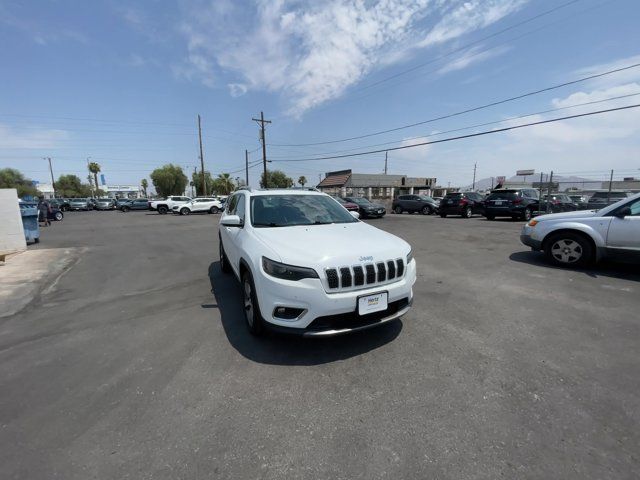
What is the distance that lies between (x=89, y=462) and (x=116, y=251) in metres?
8.85

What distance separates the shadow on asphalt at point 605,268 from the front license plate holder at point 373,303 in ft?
16.7

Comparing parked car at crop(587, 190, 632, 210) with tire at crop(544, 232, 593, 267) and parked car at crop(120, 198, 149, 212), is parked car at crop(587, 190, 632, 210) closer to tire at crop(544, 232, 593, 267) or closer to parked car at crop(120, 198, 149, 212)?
tire at crop(544, 232, 593, 267)

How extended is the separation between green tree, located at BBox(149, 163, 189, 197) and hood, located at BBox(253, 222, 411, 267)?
7976 cm

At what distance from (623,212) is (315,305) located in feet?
20.3

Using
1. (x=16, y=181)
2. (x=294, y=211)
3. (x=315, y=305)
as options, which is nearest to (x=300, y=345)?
(x=315, y=305)


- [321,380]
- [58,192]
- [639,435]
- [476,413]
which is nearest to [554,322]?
[639,435]

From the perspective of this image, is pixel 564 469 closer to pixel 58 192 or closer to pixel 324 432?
pixel 324 432

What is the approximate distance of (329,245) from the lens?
316 cm

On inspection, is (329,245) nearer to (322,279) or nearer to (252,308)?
(322,279)

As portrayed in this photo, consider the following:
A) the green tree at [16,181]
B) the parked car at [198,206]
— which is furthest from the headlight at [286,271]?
the green tree at [16,181]

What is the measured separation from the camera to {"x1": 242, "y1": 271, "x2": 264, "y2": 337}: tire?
321 cm

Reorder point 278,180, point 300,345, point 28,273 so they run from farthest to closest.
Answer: point 278,180 < point 28,273 < point 300,345

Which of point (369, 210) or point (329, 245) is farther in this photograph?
point (369, 210)

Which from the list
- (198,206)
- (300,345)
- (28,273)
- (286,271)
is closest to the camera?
(286,271)
